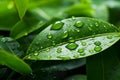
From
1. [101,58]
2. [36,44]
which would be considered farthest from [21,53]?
[101,58]

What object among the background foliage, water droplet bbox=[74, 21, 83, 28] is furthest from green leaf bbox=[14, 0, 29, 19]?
water droplet bbox=[74, 21, 83, 28]

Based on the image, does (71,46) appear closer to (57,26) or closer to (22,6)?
(57,26)

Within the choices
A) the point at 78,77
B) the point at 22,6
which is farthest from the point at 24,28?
the point at 78,77

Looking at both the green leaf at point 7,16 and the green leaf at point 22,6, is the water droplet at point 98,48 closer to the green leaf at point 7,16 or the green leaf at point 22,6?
the green leaf at point 22,6

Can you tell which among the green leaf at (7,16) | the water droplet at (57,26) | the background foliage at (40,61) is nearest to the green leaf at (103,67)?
the background foliage at (40,61)

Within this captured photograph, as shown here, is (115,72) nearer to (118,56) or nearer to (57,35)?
(118,56)

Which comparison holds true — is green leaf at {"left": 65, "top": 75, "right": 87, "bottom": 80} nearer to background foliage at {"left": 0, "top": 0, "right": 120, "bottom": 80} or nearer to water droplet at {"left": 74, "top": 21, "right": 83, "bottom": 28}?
background foliage at {"left": 0, "top": 0, "right": 120, "bottom": 80}
